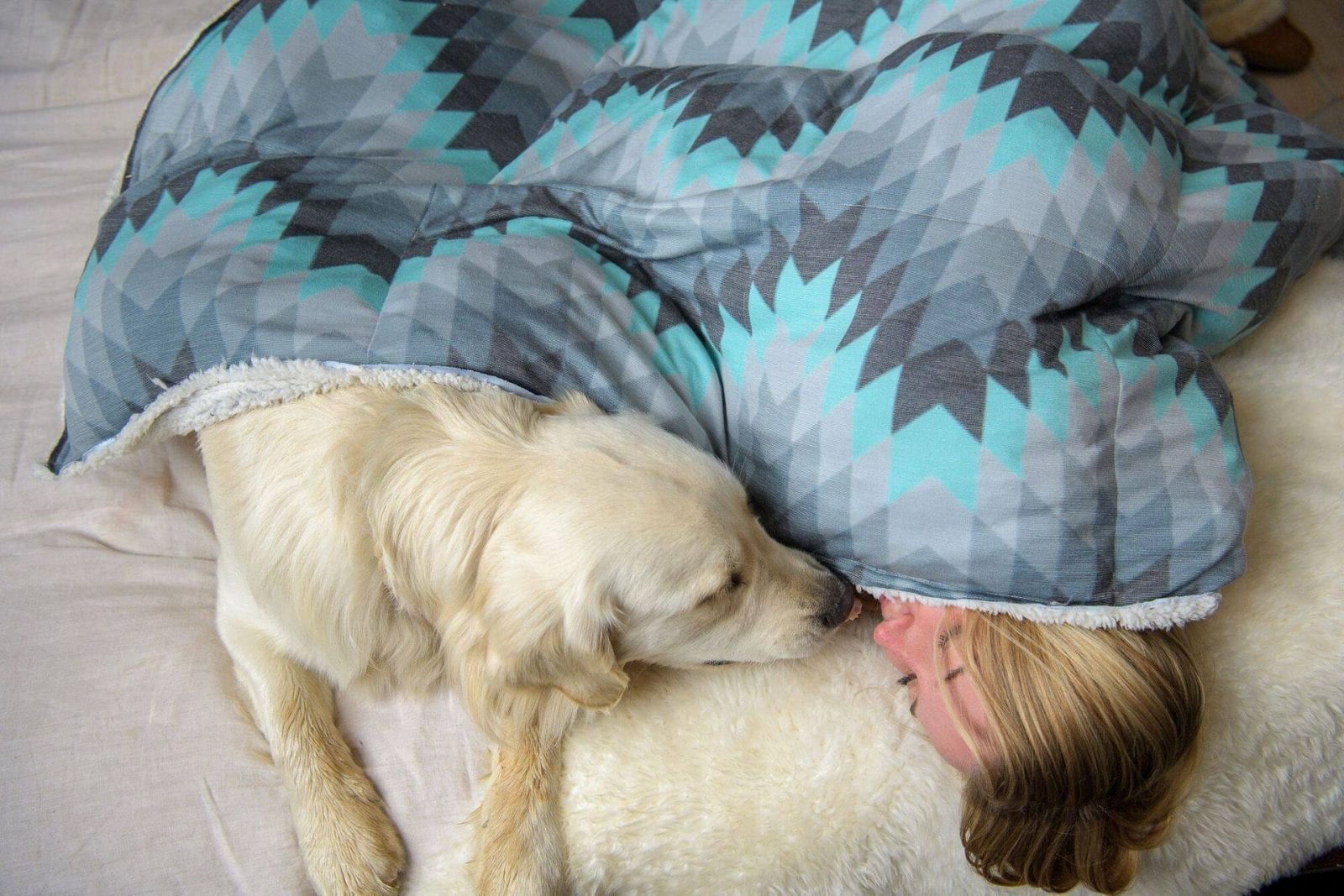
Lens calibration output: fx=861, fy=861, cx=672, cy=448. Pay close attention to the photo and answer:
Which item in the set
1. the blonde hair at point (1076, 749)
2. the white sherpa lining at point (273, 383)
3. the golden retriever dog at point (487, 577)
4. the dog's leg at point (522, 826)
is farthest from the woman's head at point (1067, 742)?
the white sherpa lining at point (273, 383)

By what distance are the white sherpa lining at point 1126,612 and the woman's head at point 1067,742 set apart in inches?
0.8

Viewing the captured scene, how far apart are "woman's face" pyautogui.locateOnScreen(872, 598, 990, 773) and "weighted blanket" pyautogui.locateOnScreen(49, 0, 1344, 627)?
0.20 ft

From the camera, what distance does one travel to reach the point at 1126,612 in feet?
3.67

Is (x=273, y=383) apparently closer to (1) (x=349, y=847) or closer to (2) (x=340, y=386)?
(2) (x=340, y=386)

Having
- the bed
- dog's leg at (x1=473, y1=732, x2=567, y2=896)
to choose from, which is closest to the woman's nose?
the bed

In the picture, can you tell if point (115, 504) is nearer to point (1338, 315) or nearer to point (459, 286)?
point (459, 286)

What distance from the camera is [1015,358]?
113 cm

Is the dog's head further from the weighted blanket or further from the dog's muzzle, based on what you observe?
the weighted blanket

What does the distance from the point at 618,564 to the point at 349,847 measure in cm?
58

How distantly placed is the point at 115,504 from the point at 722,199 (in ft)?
3.87

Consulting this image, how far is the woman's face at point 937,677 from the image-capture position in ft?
3.84

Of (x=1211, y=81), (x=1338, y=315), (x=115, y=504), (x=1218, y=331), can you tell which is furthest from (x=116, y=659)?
(x=1211, y=81)

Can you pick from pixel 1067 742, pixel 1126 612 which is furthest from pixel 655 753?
pixel 1126 612

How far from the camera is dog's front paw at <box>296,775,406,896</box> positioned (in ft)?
3.94
